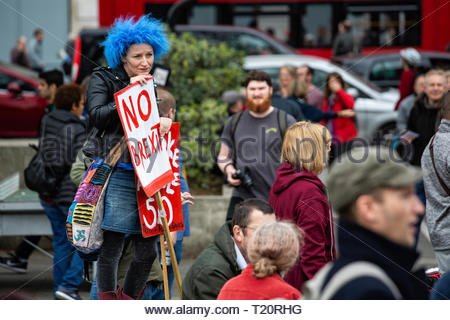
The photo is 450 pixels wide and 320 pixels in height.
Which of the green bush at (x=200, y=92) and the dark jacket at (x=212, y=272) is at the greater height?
the green bush at (x=200, y=92)

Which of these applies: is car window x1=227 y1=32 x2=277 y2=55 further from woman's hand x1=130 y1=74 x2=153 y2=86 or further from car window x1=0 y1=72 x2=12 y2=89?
woman's hand x1=130 y1=74 x2=153 y2=86

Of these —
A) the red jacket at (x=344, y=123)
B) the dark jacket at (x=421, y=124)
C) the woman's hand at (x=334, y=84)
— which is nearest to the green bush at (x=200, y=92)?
the woman's hand at (x=334, y=84)

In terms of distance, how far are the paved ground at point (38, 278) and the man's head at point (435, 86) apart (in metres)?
1.49

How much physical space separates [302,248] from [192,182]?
550 centimetres

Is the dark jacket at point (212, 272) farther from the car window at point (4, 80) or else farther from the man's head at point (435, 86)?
the car window at point (4, 80)

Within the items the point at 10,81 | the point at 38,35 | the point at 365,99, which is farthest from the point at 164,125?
the point at 38,35

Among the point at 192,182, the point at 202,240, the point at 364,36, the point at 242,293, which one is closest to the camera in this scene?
the point at 242,293

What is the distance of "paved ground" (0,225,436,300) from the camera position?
22.8 ft

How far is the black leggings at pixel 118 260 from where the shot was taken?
4.66 metres

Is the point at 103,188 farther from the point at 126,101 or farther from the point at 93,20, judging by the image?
the point at 93,20

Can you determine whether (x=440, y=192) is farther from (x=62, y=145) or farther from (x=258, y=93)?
(x=62, y=145)

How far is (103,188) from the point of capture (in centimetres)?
459

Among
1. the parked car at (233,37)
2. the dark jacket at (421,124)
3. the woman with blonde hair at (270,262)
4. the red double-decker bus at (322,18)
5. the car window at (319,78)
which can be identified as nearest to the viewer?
the woman with blonde hair at (270,262)

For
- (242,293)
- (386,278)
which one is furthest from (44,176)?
(386,278)
